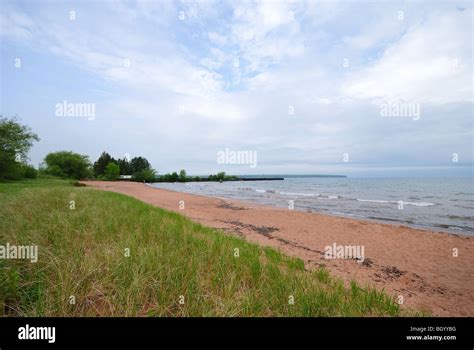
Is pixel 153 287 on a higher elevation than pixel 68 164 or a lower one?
lower

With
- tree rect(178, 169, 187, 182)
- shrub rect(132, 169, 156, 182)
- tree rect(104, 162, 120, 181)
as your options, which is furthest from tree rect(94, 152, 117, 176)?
tree rect(178, 169, 187, 182)

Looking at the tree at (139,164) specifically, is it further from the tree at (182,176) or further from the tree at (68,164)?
the tree at (68,164)

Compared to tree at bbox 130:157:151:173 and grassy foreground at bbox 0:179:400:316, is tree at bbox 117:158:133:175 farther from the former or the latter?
grassy foreground at bbox 0:179:400:316

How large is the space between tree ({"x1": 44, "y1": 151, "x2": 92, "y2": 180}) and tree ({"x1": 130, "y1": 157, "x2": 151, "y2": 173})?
155 ft

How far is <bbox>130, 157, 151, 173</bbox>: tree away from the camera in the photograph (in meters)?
135

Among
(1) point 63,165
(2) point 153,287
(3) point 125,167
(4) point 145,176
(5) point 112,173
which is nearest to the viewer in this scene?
(2) point 153,287

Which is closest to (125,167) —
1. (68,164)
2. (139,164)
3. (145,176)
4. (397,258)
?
(139,164)

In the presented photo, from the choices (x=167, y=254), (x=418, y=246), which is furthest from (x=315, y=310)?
(x=418, y=246)

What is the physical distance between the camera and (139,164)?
137 metres

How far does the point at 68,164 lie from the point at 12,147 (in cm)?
5595

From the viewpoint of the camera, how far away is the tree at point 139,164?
443 ft

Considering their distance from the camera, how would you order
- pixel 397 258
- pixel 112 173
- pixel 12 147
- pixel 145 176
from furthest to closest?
pixel 145 176 → pixel 112 173 → pixel 12 147 → pixel 397 258

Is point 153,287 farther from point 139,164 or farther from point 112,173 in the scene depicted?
point 139,164

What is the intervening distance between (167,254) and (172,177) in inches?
5558
